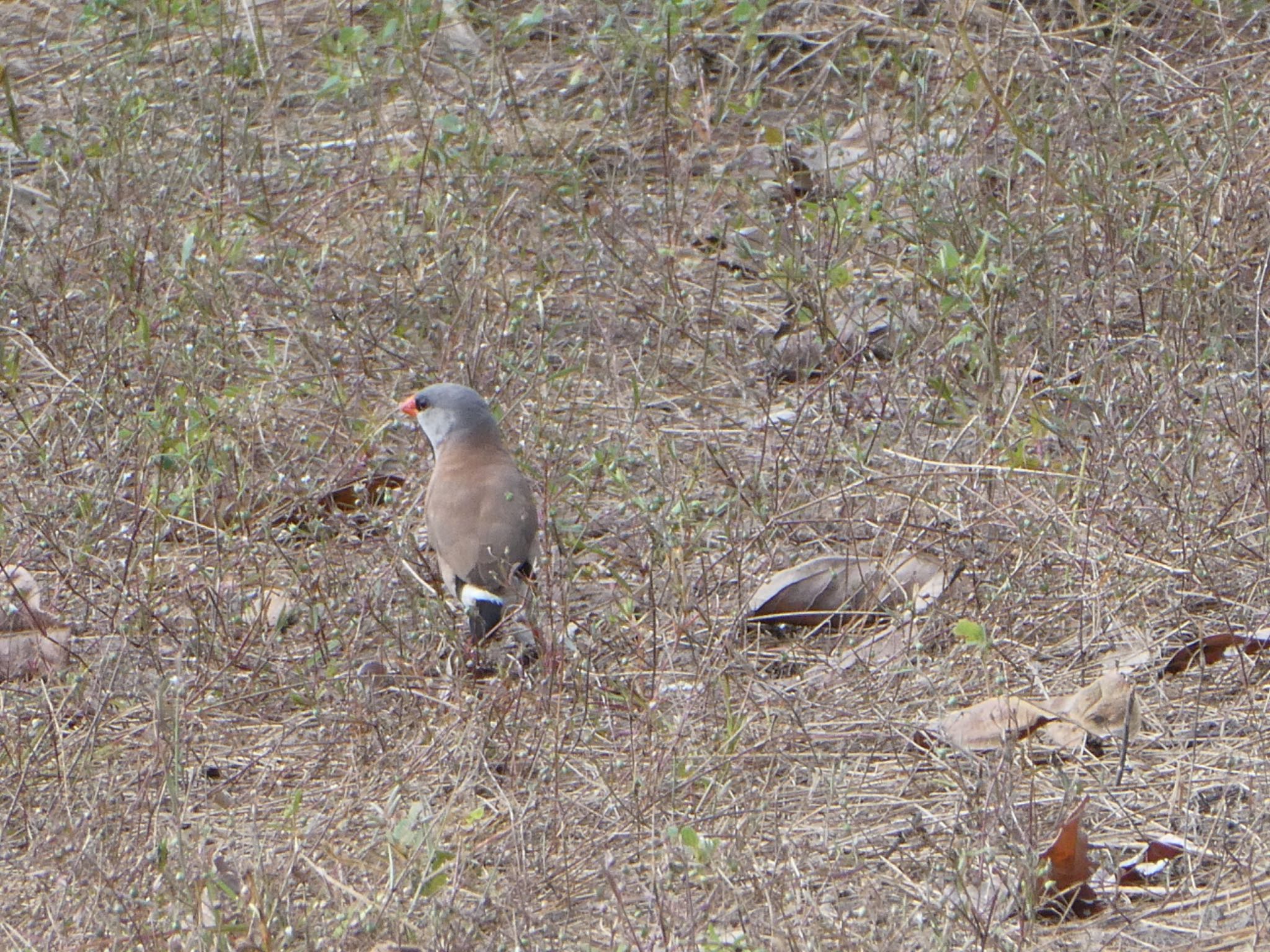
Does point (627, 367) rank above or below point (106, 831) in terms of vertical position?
below

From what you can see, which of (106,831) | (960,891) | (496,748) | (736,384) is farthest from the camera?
(736,384)

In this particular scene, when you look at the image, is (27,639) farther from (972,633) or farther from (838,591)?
(972,633)

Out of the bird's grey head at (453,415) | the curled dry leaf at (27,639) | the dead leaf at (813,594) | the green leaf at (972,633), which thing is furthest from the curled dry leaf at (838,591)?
the curled dry leaf at (27,639)

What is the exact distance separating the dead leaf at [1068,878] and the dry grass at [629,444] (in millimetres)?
59

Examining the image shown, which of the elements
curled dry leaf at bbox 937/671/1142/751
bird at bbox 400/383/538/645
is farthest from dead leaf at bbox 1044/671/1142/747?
bird at bbox 400/383/538/645

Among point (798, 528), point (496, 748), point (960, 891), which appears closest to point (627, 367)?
point (798, 528)

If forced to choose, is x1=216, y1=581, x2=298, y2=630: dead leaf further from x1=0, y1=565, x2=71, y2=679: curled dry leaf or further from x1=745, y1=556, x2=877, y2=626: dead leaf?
x1=745, y1=556, x2=877, y2=626: dead leaf

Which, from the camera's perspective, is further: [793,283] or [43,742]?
[793,283]

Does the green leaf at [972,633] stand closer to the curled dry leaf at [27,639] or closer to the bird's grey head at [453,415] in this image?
the bird's grey head at [453,415]

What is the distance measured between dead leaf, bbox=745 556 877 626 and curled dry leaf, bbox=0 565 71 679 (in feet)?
5.78

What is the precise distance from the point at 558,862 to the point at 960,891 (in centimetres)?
83

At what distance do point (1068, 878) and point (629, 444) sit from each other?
2615 millimetres

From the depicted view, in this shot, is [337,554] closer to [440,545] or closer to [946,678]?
[440,545]

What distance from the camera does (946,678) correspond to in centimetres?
441
